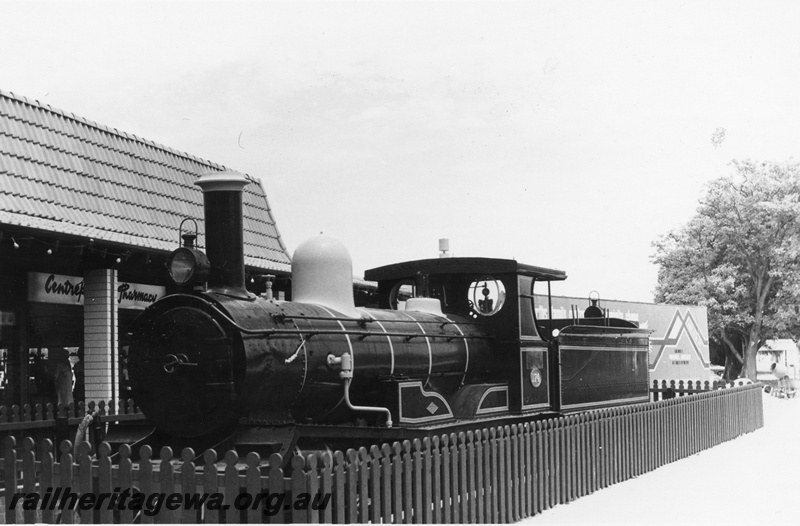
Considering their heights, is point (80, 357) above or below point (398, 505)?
above

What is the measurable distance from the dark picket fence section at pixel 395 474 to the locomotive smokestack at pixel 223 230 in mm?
1537

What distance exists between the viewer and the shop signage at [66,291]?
12.8 meters

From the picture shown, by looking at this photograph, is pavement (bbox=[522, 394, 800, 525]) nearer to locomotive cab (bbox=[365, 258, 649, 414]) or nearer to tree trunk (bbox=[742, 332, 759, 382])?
locomotive cab (bbox=[365, 258, 649, 414])

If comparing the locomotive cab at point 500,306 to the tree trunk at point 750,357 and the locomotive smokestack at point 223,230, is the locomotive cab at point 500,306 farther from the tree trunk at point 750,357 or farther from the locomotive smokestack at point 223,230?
the tree trunk at point 750,357

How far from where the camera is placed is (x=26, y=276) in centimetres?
1263

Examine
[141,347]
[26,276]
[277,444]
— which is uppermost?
[26,276]

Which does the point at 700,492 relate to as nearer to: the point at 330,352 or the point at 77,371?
the point at 330,352

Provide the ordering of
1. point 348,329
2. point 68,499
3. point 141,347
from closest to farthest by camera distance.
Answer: point 68,499
point 141,347
point 348,329

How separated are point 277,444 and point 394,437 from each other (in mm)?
1385

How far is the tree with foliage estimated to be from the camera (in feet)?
137

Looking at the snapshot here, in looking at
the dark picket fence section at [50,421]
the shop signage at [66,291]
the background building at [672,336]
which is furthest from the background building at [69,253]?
the background building at [672,336]

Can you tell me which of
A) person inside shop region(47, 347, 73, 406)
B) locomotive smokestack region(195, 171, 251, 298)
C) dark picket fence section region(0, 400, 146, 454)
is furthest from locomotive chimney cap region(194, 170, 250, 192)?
person inside shop region(47, 347, 73, 406)

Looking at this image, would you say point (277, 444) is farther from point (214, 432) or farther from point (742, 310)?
point (742, 310)

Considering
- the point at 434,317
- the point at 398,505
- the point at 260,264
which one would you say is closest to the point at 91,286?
the point at 260,264
